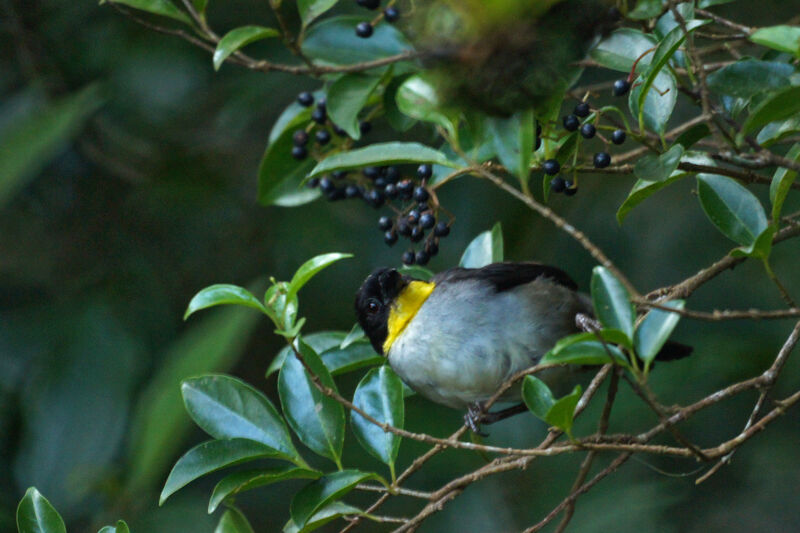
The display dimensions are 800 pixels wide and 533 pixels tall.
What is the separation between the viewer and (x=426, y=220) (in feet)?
6.20

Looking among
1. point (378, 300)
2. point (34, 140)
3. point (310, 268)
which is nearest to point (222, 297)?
point (310, 268)

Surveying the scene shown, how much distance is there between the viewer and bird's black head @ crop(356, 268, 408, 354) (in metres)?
2.26

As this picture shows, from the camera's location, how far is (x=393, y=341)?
2236mm

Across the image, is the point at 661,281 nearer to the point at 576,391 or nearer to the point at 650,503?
the point at 650,503

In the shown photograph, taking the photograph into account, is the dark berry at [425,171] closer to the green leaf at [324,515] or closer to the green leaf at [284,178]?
the green leaf at [284,178]

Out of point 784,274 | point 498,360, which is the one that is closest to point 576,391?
point 498,360

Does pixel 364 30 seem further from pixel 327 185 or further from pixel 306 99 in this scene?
pixel 327 185

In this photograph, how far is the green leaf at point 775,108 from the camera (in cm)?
131

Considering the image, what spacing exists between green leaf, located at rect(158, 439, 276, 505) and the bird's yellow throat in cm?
62

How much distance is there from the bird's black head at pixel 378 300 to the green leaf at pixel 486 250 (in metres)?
0.19

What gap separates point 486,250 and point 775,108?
98 cm

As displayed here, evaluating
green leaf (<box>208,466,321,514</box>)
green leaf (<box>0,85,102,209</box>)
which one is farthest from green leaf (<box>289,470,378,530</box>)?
green leaf (<box>0,85,102,209</box>)

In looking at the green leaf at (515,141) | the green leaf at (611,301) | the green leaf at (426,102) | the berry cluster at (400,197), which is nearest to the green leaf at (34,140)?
the berry cluster at (400,197)

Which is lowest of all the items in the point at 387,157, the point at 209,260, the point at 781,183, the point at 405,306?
the point at 209,260
